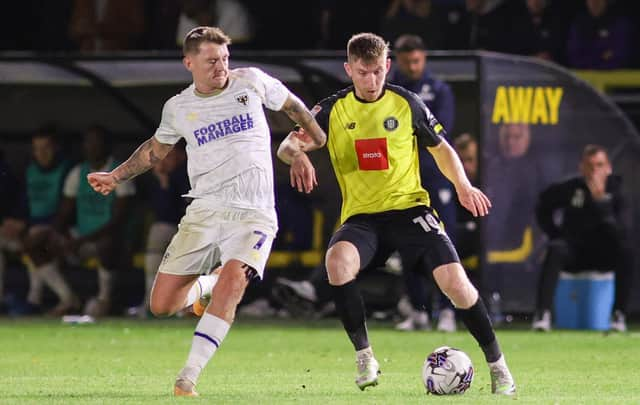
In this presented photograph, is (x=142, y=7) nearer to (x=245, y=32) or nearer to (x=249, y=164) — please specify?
(x=245, y=32)

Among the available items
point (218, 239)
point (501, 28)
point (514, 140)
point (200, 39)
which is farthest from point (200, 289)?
point (501, 28)

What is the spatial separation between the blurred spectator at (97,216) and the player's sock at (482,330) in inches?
347

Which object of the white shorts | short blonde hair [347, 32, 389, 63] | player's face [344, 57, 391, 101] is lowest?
the white shorts

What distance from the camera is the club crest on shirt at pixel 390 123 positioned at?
30.9 feet

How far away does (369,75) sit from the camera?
921 cm

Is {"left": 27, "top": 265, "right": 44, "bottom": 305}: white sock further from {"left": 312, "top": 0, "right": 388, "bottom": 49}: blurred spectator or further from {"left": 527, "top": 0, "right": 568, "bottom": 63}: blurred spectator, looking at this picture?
{"left": 527, "top": 0, "right": 568, "bottom": 63}: blurred spectator

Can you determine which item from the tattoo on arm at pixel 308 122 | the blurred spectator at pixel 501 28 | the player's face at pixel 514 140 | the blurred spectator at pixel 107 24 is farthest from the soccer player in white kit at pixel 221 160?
the blurred spectator at pixel 107 24

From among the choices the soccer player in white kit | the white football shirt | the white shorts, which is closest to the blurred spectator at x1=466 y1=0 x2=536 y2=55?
the soccer player in white kit

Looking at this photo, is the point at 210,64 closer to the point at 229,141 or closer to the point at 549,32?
the point at 229,141

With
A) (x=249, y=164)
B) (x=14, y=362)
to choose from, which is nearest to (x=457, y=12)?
(x=14, y=362)

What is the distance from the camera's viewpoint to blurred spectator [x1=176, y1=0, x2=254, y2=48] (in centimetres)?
1789

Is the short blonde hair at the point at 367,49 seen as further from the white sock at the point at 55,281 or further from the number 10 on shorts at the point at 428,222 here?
the white sock at the point at 55,281

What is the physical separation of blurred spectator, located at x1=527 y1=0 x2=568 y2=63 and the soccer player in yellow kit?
8330 mm

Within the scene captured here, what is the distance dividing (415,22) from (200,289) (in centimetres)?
819
